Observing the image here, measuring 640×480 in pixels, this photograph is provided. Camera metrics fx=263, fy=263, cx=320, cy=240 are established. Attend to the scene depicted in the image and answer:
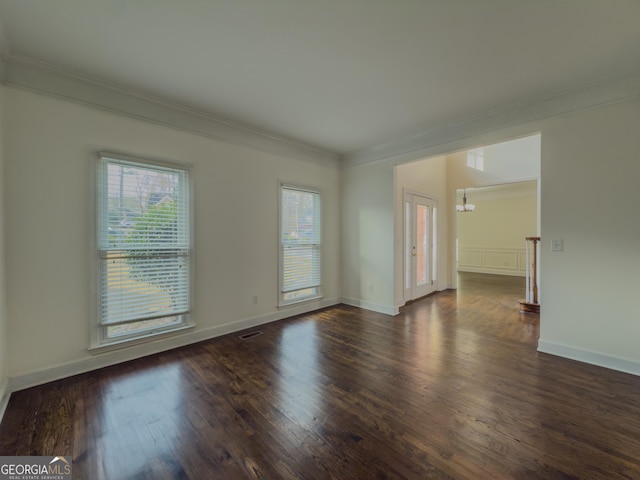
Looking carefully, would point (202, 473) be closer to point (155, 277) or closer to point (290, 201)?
point (155, 277)

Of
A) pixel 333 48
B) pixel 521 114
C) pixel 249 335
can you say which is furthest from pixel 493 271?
pixel 333 48

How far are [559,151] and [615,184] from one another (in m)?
0.58

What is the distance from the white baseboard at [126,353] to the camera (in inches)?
90.7

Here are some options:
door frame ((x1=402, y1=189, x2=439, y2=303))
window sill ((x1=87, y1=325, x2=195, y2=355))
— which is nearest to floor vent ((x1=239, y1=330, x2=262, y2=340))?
window sill ((x1=87, y1=325, x2=195, y2=355))

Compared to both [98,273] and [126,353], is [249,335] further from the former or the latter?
[98,273]

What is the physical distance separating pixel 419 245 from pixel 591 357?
322cm

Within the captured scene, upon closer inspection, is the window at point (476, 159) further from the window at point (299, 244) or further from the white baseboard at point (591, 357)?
the white baseboard at point (591, 357)

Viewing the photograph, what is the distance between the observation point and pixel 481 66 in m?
2.36

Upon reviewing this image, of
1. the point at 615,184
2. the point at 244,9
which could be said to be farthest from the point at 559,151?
the point at 244,9

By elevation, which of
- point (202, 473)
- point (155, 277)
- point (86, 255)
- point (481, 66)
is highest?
point (481, 66)

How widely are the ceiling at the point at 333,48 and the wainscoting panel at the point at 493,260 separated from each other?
7.42m

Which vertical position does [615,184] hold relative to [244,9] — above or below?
below

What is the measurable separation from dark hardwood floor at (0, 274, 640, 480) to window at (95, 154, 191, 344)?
45cm

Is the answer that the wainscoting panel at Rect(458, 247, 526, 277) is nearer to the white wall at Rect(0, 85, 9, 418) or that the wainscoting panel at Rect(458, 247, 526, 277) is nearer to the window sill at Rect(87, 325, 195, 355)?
the window sill at Rect(87, 325, 195, 355)
